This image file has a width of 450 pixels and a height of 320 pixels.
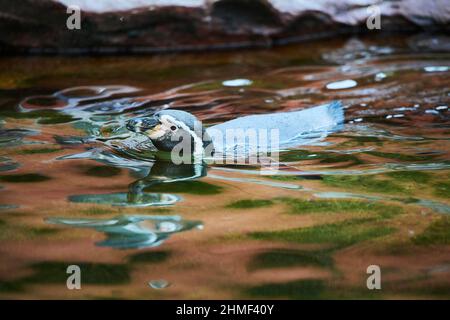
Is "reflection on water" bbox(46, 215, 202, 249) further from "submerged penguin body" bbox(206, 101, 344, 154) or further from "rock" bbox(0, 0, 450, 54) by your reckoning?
"rock" bbox(0, 0, 450, 54)

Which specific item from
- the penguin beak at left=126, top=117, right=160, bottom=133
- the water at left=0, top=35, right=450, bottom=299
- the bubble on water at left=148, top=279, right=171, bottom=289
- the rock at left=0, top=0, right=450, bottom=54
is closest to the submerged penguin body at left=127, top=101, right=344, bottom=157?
the penguin beak at left=126, top=117, right=160, bottom=133

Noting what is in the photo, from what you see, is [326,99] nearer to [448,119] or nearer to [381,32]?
[448,119]

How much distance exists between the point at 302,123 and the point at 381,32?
310cm

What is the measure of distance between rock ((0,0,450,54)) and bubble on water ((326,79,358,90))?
1319 mm

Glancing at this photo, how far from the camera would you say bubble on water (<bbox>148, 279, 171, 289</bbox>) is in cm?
254

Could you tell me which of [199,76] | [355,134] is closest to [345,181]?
[355,134]

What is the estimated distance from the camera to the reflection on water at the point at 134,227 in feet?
9.29

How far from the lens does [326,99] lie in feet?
18.1

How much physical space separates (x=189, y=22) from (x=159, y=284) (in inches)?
174

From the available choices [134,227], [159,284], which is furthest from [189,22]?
[159,284]

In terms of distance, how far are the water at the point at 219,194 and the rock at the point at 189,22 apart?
0.48 meters

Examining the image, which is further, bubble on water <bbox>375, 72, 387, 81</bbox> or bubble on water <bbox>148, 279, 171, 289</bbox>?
bubble on water <bbox>375, 72, 387, 81</bbox>

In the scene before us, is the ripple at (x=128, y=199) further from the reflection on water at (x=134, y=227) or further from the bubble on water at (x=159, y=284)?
the bubble on water at (x=159, y=284)

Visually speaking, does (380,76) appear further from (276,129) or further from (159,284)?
(159,284)
